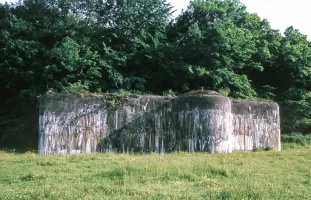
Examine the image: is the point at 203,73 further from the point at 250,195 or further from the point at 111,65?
the point at 250,195

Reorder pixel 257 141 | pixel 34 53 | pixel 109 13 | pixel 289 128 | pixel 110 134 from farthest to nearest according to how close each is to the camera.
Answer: pixel 289 128 → pixel 109 13 → pixel 34 53 → pixel 257 141 → pixel 110 134

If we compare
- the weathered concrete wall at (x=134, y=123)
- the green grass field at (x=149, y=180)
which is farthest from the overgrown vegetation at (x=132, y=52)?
the green grass field at (x=149, y=180)

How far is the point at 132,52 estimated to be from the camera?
73.4ft

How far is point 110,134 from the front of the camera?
16.2 meters

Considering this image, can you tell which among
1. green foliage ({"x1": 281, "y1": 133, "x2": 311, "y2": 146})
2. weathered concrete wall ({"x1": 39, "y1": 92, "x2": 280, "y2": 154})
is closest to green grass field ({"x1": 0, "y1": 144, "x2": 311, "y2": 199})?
weathered concrete wall ({"x1": 39, "y1": 92, "x2": 280, "y2": 154})

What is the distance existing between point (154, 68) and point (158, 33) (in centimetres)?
191

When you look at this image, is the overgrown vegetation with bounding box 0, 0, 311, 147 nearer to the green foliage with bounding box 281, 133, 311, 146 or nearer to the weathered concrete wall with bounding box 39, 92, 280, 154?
the green foliage with bounding box 281, 133, 311, 146

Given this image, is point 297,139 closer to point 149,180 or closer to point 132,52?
point 132,52

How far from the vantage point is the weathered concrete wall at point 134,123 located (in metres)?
15.7

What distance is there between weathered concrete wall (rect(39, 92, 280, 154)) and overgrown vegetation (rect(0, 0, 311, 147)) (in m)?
3.09

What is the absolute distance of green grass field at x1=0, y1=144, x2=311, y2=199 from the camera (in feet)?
26.3

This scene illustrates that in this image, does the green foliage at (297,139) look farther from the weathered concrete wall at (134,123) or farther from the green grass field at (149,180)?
the green grass field at (149,180)

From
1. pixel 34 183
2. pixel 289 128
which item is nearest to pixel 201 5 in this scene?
pixel 289 128

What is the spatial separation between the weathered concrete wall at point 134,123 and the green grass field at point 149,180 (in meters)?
2.76
